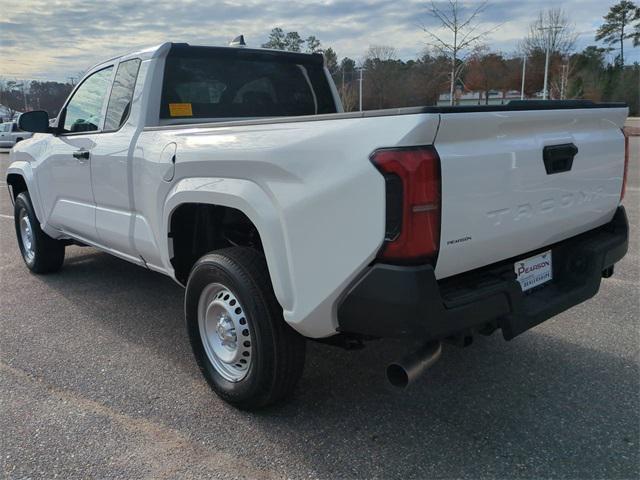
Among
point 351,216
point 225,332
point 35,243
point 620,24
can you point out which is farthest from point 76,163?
point 620,24

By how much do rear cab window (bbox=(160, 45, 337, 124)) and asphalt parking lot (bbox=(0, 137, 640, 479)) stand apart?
5.51 feet

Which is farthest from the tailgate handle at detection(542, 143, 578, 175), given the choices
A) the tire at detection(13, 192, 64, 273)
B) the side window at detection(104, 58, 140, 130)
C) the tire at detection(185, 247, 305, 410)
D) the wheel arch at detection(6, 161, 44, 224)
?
the tire at detection(13, 192, 64, 273)

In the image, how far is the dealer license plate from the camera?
A: 2.79m

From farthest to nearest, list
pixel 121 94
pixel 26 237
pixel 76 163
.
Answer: pixel 26 237 → pixel 76 163 → pixel 121 94

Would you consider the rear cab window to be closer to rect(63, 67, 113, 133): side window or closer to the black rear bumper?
rect(63, 67, 113, 133): side window

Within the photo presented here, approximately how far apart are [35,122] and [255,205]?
10.2 ft

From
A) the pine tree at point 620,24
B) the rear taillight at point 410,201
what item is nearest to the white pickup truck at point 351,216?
A: the rear taillight at point 410,201

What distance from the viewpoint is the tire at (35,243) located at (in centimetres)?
561

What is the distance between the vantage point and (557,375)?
341cm

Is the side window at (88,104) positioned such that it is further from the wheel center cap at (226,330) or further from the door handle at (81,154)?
the wheel center cap at (226,330)

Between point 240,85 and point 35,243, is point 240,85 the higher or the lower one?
the higher one

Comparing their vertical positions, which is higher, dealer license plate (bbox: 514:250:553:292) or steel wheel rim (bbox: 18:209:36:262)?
dealer license plate (bbox: 514:250:553:292)

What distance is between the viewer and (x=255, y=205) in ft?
8.77

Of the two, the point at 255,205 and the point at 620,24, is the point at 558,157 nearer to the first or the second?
the point at 255,205
